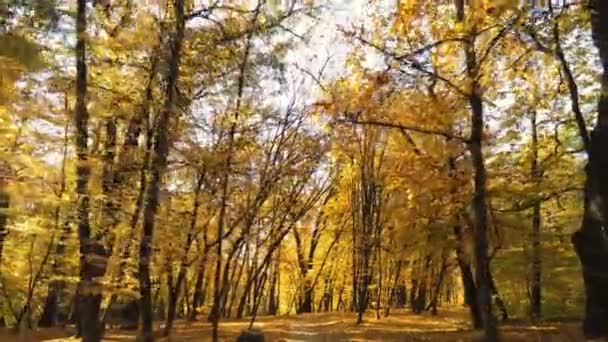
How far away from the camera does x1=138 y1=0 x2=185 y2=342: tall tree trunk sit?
10859mm

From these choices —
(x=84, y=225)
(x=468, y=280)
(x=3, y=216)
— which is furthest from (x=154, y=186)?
(x=468, y=280)

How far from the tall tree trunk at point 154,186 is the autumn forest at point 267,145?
0.04 m

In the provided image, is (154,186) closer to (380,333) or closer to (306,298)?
(380,333)

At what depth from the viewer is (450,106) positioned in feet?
45.9

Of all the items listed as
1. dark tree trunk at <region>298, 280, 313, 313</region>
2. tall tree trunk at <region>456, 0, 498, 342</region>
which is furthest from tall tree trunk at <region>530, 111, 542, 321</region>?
dark tree trunk at <region>298, 280, 313, 313</region>

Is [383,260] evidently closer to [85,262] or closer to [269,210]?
[269,210]

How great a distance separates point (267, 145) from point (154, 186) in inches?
342

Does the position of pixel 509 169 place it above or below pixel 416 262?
above

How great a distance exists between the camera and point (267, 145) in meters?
19.8

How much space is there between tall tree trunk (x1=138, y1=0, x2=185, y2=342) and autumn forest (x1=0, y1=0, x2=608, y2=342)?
41 millimetres

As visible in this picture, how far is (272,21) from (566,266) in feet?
46.4

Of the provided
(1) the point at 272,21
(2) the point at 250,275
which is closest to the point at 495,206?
(1) the point at 272,21

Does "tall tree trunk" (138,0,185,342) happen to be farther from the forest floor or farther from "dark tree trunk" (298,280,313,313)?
"dark tree trunk" (298,280,313,313)

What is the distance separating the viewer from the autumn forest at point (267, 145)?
424 inches
